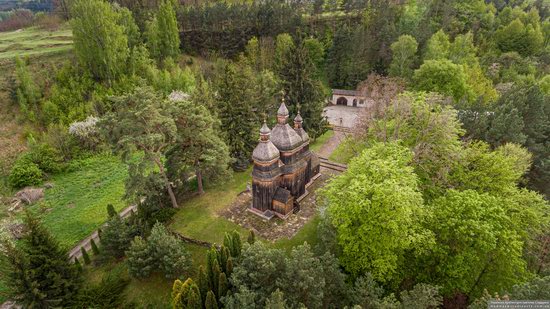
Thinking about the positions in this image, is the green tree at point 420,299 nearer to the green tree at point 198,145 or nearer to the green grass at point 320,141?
the green tree at point 198,145

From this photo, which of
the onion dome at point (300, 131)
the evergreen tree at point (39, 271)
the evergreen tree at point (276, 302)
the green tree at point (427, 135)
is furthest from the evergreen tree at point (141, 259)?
the green tree at point (427, 135)

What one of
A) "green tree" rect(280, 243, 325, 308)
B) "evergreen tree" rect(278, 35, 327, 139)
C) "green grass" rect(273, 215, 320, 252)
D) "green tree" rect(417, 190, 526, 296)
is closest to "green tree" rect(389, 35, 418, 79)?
"evergreen tree" rect(278, 35, 327, 139)

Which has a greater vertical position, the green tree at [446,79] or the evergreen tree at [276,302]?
the green tree at [446,79]

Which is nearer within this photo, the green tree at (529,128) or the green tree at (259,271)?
the green tree at (259,271)

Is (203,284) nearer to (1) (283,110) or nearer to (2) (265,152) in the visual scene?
(2) (265,152)

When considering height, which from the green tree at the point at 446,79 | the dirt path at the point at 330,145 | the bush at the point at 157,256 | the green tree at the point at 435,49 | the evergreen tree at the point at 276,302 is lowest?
the dirt path at the point at 330,145

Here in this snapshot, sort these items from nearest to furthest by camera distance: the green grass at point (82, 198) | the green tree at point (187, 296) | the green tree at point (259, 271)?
the green tree at point (187, 296), the green tree at point (259, 271), the green grass at point (82, 198)

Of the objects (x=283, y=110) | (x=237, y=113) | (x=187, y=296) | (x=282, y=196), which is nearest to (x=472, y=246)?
(x=282, y=196)
